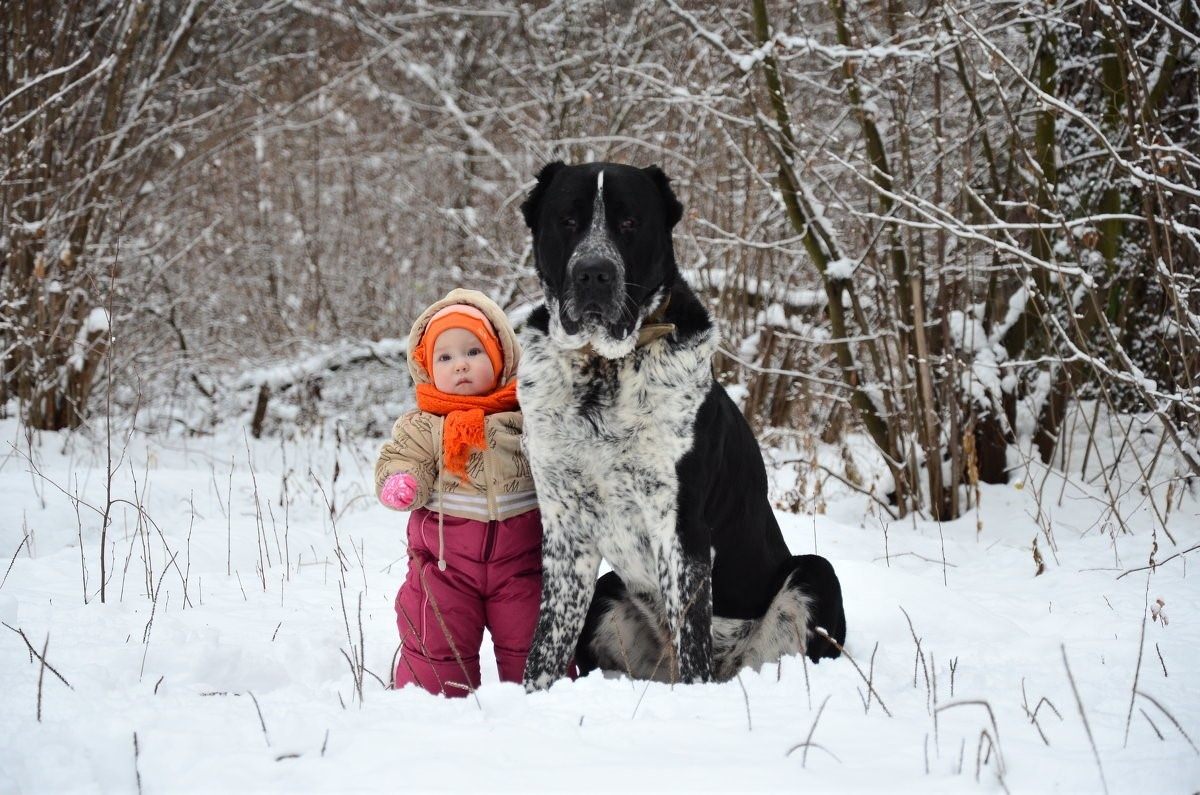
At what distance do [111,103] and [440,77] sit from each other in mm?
4715

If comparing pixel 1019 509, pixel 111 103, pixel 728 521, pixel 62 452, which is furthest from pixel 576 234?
pixel 111 103

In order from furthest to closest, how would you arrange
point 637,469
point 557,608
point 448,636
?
point 557,608 < point 637,469 < point 448,636

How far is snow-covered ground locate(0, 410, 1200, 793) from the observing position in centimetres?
152

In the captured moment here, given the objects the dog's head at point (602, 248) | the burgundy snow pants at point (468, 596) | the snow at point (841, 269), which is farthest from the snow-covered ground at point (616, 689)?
the snow at point (841, 269)

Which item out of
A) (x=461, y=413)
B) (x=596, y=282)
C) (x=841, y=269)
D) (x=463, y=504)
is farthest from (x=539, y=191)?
(x=841, y=269)

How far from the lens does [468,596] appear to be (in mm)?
2670

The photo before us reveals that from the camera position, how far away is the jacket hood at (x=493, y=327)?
278cm

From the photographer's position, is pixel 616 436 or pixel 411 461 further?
pixel 411 461

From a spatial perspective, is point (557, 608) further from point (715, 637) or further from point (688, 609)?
point (715, 637)

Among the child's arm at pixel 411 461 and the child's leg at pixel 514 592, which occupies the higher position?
the child's arm at pixel 411 461

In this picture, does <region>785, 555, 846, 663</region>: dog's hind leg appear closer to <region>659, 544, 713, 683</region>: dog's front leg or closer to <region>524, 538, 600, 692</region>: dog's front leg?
<region>659, 544, 713, 683</region>: dog's front leg

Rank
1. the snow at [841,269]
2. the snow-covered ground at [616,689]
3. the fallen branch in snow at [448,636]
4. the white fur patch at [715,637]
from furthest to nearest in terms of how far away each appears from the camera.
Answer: the snow at [841,269] → the white fur patch at [715,637] → the fallen branch in snow at [448,636] → the snow-covered ground at [616,689]

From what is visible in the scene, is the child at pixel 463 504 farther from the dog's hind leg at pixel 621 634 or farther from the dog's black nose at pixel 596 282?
the dog's black nose at pixel 596 282

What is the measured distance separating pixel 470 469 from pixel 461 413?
0.55 feet
